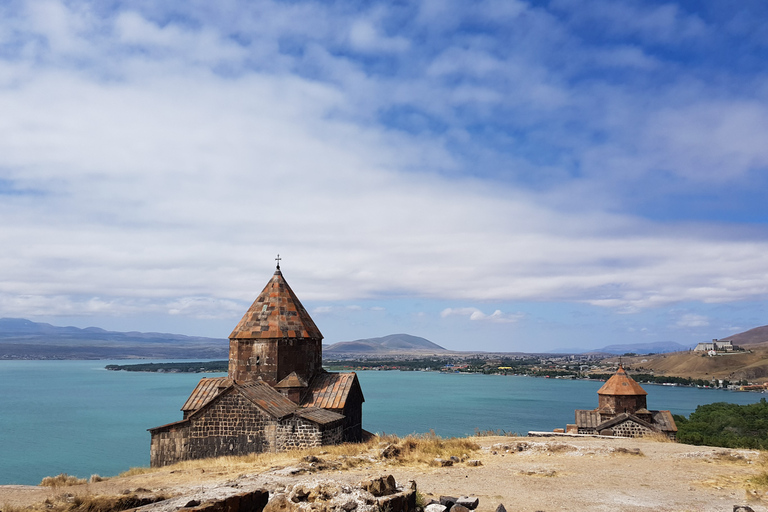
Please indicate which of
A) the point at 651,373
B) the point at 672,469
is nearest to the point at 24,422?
the point at 672,469

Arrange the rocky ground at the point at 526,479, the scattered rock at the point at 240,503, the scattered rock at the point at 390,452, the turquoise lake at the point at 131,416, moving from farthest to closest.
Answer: the turquoise lake at the point at 131,416 → the scattered rock at the point at 390,452 → the rocky ground at the point at 526,479 → the scattered rock at the point at 240,503

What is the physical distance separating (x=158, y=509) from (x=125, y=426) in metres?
50.3

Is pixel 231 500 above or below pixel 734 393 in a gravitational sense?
above

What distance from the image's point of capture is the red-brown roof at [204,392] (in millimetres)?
15952

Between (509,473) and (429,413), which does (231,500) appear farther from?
(429,413)

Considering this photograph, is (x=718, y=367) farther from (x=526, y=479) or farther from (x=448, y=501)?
(x=448, y=501)

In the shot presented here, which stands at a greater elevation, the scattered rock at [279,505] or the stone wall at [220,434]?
the scattered rock at [279,505]

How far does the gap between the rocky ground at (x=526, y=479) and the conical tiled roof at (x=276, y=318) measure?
4664 millimetres

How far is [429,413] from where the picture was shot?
59125 mm

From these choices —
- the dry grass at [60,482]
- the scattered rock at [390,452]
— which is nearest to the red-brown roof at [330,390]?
the scattered rock at [390,452]

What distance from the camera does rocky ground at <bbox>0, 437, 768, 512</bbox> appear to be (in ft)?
25.2

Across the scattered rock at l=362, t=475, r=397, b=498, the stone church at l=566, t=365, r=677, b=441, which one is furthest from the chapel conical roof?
the scattered rock at l=362, t=475, r=397, b=498

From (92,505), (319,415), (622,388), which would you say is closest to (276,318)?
(319,415)

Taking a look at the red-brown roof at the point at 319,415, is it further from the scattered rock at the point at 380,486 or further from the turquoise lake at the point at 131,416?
the turquoise lake at the point at 131,416
